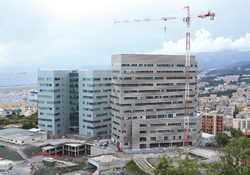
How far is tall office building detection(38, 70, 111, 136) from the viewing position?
8381 centimetres

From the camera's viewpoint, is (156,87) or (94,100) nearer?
(156,87)

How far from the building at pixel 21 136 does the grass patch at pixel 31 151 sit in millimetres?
5168

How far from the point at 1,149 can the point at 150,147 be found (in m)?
38.1

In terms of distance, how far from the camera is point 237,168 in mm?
43344

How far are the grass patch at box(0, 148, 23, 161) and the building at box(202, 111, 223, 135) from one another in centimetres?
7176

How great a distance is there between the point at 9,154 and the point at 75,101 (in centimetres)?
2715

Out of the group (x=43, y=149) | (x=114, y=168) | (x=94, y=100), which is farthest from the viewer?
(x=94, y=100)

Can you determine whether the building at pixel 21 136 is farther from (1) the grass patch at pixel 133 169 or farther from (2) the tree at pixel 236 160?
(2) the tree at pixel 236 160

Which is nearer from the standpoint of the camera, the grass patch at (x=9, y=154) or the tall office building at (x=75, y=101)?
the grass patch at (x=9, y=154)

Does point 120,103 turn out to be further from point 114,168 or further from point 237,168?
point 237,168

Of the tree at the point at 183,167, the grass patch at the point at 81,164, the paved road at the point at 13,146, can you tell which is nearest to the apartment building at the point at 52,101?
the paved road at the point at 13,146

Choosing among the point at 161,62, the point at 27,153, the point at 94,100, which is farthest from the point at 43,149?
the point at 161,62

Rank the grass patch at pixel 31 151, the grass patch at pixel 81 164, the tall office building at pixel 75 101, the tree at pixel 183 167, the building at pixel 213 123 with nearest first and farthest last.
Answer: the tree at pixel 183 167 → the grass patch at pixel 81 164 → the grass patch at pixel 31 151 → the tall office building at pixel 75 101 → the building at pixel 213 123

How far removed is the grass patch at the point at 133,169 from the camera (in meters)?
57.2
